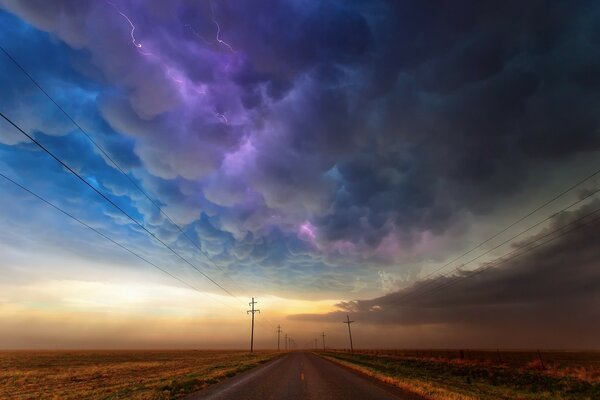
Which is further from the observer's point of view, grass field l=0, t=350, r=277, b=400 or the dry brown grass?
the dry brown grass

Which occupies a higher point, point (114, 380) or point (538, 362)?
point (114, 380)

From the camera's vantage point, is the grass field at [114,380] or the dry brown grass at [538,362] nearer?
the grass field at [114,380]

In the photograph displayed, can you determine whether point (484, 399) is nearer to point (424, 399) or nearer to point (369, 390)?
point (424, 399)

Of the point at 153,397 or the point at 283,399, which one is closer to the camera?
the point at 283,399

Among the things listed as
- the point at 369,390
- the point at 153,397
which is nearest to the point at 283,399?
the point at 369,390

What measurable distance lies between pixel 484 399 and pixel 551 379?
45.9ft

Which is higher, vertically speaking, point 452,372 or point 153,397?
point 153,397

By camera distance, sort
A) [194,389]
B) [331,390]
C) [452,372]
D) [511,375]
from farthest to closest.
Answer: [452,372] < [511,375] < [194,389] < [331,390]

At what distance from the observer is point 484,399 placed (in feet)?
46.9

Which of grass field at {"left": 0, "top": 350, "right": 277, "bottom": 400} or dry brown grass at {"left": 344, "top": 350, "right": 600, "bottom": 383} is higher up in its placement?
grass field at {"left": 0, "top": 350, "right": 277, "bottom": 400}

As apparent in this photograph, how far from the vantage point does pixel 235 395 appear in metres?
14.2

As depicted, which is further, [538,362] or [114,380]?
[538,362]

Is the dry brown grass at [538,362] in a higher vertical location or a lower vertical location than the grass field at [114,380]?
lower

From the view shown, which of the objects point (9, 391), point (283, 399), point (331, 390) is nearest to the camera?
point (283, 399)
